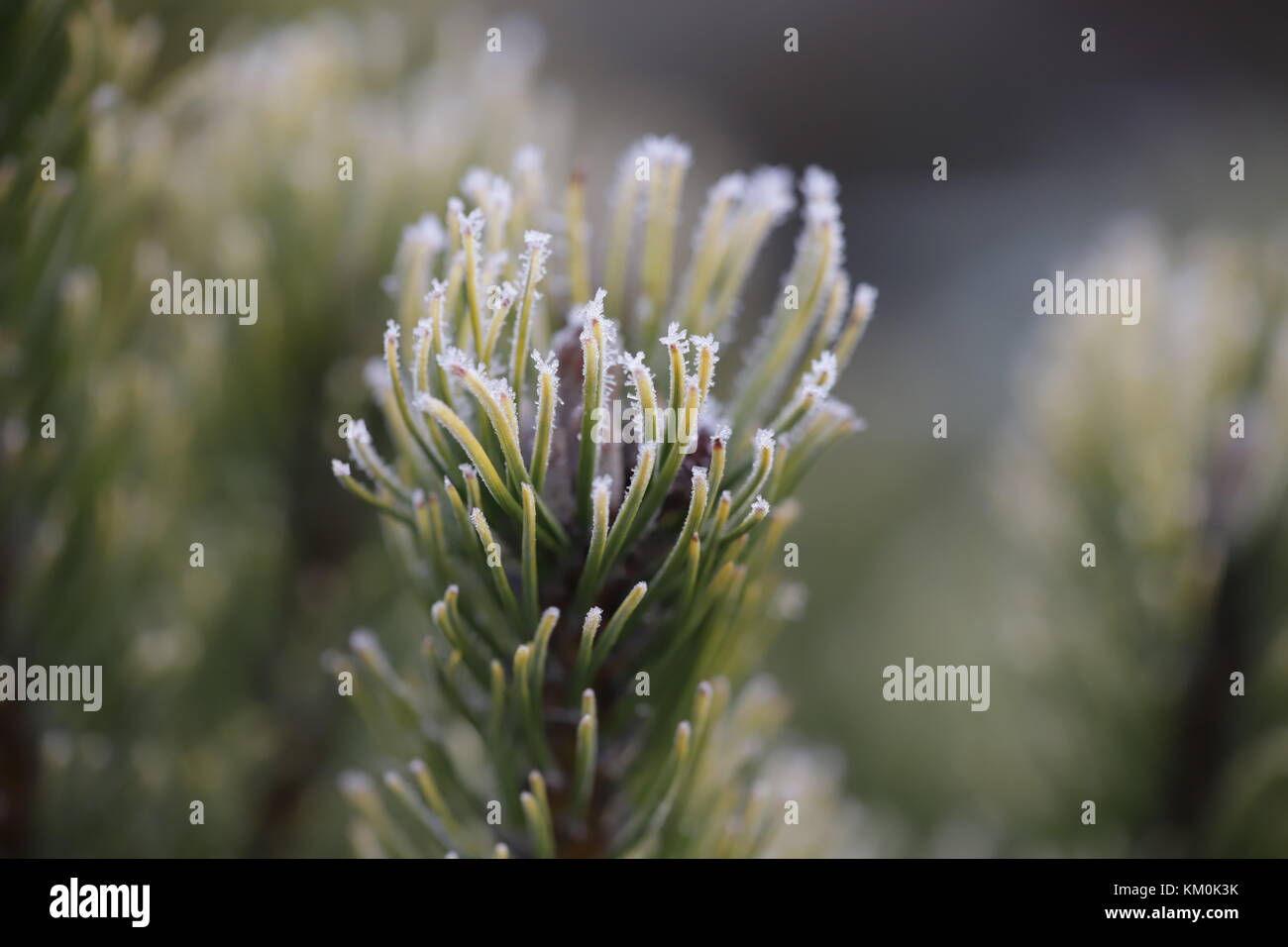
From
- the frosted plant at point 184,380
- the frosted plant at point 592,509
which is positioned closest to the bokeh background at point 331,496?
the frosted plant at point 184,380

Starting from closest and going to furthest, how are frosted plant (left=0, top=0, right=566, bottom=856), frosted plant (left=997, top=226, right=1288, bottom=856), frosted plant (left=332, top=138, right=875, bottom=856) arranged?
1. frosted plant (left=332, top=138, right=875, bottom=856)
2. frosted plant (left=0, top=0, right=566, bottom=856)
3. frosted plant (left=997, top=226, right=1288, bottom=856)

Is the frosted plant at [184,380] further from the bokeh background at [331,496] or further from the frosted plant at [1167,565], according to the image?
the frosted plant at [1167,565]

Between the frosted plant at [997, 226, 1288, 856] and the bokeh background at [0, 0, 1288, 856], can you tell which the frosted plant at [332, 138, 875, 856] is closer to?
the bokeh background at [0, 0, 1288, 856]

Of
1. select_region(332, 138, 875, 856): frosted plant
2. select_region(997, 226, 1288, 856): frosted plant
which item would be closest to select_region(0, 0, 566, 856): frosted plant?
select_region(332, 138, 875, 856): frosted plant

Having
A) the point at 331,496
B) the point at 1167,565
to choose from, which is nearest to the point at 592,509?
the point at 331,496
